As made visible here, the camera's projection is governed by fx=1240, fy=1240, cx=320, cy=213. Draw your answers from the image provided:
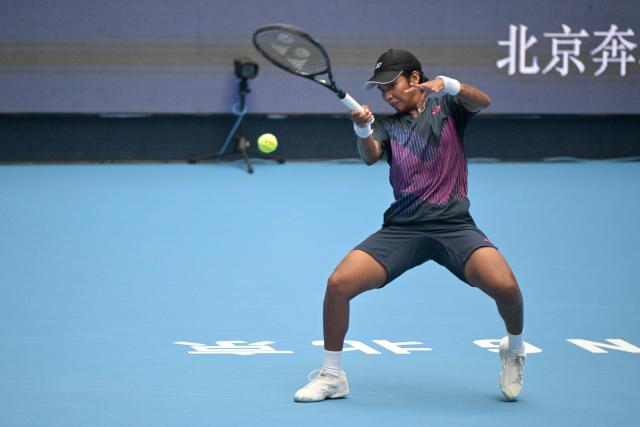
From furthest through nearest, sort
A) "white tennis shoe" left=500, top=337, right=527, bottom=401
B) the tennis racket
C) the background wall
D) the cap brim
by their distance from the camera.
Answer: the background wall, the tennis racket, the cap brim, "white tennis shoe" left=500, top=337, right=527, bottom=401

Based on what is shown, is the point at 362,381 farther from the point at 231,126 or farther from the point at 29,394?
the point at 231,126

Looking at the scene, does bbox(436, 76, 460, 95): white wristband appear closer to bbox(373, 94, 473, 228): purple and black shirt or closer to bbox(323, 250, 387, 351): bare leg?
bbox(373, 94, 473, 228): purple and black shirt

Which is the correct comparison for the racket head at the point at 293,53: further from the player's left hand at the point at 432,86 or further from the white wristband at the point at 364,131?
the player's left hand at the point at 432,86

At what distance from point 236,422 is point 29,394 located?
1.00 metres

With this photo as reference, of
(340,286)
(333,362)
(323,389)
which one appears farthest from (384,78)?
(323,389)

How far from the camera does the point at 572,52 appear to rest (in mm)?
16203

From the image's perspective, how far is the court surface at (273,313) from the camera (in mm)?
5172

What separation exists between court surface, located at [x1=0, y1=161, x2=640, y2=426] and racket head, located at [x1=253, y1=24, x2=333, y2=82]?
1.40 metres

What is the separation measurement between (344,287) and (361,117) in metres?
0.71

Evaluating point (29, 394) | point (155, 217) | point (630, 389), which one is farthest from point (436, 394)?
point (155, 217)

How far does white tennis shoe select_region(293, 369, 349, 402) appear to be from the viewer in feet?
17.1

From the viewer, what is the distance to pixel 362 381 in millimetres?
5605

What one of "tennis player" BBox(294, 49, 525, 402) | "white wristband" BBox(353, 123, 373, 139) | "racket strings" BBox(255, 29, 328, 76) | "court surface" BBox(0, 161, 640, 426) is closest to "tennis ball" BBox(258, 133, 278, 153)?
"court surface" BBox(0, 161, 640, 426)

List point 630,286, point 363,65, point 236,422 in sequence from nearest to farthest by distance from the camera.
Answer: point 236,422 → point 630,286 → point 363,65
